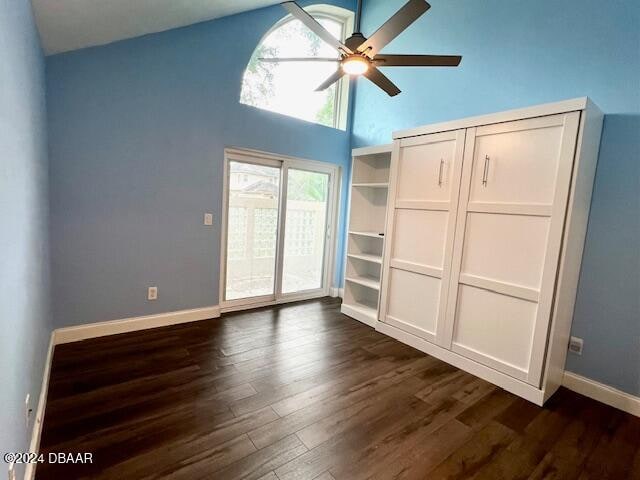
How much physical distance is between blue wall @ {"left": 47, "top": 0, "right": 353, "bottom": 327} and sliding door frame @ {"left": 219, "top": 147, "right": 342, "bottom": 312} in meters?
0.12

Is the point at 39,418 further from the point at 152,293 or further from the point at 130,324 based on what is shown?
the point at 152,293

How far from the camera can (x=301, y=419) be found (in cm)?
186

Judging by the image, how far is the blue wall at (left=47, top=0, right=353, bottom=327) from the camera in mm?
2482

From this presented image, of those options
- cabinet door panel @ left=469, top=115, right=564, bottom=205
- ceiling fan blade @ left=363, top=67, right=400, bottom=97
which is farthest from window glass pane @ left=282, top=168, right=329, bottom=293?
cabinet door panel @ left=469, top=115, right=564, bottom=205

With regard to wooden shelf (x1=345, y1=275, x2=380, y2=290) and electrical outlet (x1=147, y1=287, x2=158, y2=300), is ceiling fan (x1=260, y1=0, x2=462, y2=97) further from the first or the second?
electrical outlet (x1=147, y1=287, x2=158, y2=300)

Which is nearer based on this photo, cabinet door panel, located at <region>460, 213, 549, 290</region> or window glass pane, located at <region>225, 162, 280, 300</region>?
cabinet door panel, located at <region>460, 213, 549, 290</region>

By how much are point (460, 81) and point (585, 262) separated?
2.07 m

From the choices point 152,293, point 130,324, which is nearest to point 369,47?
point 152,293

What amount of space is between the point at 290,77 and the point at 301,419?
12.0 feet

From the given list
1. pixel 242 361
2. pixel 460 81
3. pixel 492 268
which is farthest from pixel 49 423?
pixel 460 81

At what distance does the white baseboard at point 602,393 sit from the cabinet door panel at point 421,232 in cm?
99

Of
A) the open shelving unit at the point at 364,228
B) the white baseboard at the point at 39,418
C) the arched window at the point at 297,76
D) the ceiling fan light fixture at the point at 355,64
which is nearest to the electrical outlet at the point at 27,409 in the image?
the white baseboard at the point at 39,418

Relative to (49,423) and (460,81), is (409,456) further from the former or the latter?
(460,81)

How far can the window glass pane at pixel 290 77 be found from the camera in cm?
348
